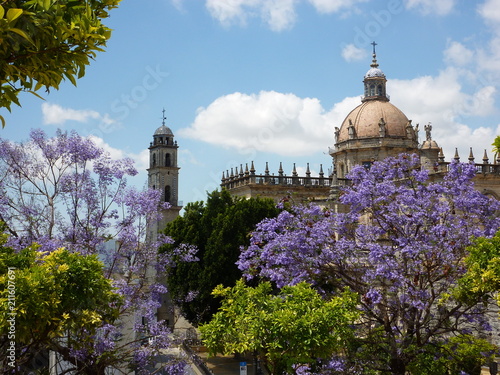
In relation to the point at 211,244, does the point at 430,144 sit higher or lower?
higher

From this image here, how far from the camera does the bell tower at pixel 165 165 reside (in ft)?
243

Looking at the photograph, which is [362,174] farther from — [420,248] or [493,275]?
[493,275]

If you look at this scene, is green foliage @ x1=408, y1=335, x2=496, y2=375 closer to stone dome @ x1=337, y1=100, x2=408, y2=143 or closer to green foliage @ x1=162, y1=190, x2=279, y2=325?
green foliage @ x1=162, y1=190, x2=279, y2=325

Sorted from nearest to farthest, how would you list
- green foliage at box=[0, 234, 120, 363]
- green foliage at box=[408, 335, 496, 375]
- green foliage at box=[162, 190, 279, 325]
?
1. green foliage at box=[0, 234, 120, 363]
2. green foliage at box=[408, 335, 496, 375]
3. green foliage at box=[162, 190, 279, 325]

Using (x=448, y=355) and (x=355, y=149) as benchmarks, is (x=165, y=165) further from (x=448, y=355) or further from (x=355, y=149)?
(x=448, y=355)

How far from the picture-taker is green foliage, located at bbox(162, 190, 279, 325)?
34.3 metres

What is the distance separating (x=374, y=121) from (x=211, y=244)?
96.5 ft

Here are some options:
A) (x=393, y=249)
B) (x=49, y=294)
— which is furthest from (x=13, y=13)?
(x=393, y=249)

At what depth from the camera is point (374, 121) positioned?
193 ft

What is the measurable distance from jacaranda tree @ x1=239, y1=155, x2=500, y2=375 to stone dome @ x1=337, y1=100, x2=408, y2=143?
39.1m

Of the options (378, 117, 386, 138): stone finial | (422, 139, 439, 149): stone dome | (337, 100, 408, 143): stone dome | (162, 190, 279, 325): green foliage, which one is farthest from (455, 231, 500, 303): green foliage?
(337, 100, 408, 143): stone dome

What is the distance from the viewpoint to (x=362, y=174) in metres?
19.5

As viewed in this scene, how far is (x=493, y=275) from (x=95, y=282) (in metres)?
8.96

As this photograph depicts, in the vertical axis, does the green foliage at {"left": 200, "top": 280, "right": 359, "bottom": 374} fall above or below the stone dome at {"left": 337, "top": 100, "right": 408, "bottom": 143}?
below
